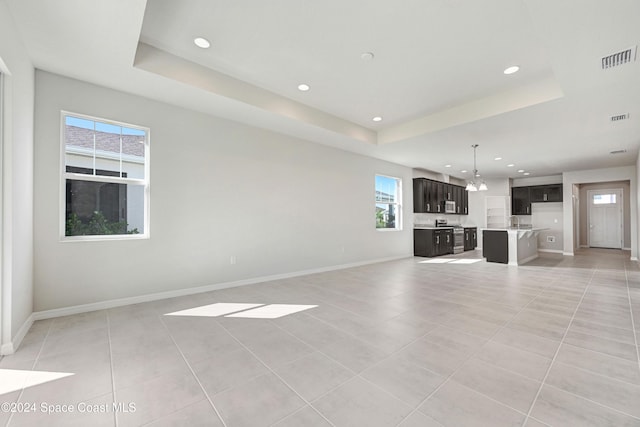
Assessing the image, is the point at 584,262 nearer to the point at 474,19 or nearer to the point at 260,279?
the point at 474,19

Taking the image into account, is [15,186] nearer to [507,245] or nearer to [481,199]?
[507,245]

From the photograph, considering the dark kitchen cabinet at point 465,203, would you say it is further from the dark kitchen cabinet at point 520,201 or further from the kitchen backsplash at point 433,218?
the dark kitchen cabinet at point 520,201

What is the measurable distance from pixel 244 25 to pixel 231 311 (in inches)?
126

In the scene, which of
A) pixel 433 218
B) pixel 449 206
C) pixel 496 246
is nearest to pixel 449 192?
pixel 449 206

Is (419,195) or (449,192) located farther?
(449,192)

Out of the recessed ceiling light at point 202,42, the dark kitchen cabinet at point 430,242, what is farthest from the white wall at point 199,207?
the dark kitchen cabinet at point 430,242

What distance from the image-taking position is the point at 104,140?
138 inches

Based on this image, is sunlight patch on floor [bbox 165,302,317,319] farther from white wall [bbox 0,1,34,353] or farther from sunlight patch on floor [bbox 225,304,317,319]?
white wall [bbox 0,1,34,353]

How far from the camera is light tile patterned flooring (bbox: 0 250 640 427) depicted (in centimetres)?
157

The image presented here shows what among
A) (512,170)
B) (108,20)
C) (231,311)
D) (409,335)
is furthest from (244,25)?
(512,170)

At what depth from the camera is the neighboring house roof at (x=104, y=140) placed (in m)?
3.29

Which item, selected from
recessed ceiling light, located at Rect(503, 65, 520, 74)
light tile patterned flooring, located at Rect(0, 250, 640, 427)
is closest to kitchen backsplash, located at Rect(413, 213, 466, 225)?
light tile patterned flooring, located at Rect(0, 250, 640, 427)

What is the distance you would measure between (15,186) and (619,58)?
601 cm

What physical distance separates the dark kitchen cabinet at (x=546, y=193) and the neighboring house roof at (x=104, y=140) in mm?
12141
